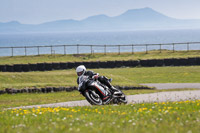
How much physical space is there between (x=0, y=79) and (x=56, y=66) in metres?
15.5

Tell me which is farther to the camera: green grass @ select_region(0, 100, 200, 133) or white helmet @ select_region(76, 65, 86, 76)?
white helmet @ select_region(76, 65, 86, 76)

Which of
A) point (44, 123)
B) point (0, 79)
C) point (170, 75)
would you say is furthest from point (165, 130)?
point (170, 75)

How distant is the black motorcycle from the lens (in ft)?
44.8

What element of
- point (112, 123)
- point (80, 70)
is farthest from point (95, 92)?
point (112, 123)

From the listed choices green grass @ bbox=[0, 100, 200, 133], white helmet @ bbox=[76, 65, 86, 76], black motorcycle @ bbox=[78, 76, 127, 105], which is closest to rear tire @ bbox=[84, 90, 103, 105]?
black motorcycle @ bbox=[78, 76, 127, 105]

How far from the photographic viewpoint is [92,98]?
45.8 feet

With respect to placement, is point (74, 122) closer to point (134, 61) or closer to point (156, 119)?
point (156, 119)

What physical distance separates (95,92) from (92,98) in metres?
0.33

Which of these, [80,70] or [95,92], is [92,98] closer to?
[95,92]

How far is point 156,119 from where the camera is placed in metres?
9.07

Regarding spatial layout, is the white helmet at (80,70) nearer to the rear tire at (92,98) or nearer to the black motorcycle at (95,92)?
the black motorcycle at (95,92)

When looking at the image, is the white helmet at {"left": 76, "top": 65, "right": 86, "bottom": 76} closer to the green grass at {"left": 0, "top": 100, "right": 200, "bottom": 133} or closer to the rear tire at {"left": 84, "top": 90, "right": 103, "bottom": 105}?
the rear tire at {"left": 84, "top": 90, "right": 103, "bottom": 105}

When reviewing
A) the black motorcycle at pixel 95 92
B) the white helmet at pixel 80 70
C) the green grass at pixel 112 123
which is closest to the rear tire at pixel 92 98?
the black motorcycle at pixel 95 92

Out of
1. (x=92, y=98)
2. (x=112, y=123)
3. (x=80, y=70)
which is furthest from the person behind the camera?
(x=92, y=98)
